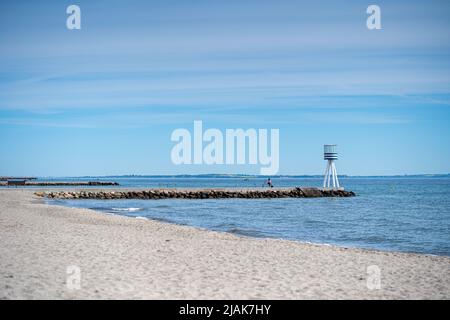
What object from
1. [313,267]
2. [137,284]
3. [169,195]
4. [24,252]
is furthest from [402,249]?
[169,195]

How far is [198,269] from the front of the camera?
12.0 meters

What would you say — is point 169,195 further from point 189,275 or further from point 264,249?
point 189,275

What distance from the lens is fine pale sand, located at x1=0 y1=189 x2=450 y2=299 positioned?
9.58 meters

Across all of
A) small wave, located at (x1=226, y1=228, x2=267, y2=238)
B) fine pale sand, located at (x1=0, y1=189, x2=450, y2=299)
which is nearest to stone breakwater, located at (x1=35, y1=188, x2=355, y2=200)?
small wave, located at (x1=226, y1=228, x2=267, y2=238)

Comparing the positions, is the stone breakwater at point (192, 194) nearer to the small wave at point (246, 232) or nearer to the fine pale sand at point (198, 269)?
the small wave at point (246, 232)

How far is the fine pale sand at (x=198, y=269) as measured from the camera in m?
9.58

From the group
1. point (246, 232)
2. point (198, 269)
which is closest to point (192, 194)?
point (246, 232)

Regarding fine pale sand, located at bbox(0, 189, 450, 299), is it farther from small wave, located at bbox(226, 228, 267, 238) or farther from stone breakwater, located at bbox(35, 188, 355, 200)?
stone breakwater, located at bbox(35, 188, 355, 200)

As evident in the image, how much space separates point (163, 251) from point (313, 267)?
191 inches

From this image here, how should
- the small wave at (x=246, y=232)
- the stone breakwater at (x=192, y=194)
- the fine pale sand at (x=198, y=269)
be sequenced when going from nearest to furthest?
the fine pale sand at (x=198, y=269) < the small wave at (x=246, y=232) < the stone breakwater at (x=192, y=194)

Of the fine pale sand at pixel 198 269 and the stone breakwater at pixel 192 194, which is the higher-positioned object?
the fine pale sand at pixel 198 269

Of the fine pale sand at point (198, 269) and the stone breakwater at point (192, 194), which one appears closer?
the fine pale sand at point (198, 269)

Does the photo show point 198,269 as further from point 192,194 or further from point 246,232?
point 192,194

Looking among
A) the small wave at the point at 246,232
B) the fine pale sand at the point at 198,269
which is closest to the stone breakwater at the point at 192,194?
the small wave at the point at 246,232
